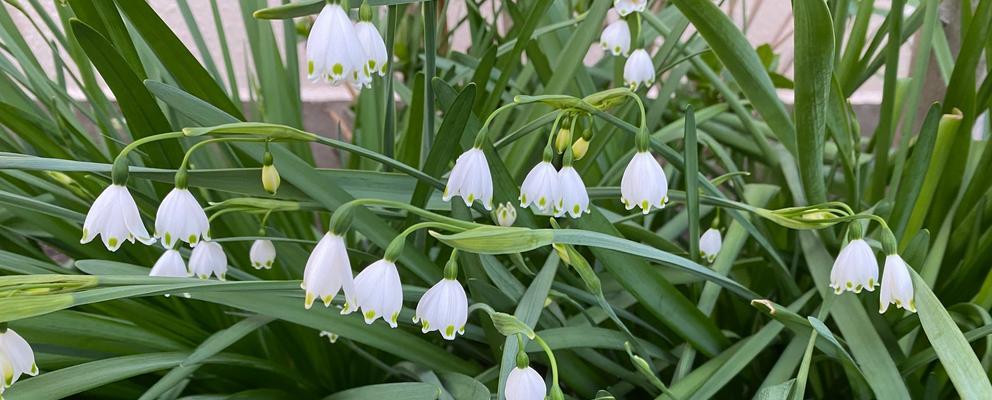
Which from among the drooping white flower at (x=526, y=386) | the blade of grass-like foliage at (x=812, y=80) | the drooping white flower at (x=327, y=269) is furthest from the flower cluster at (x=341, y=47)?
the blade of grass-like foliage at (x=812, y=80)

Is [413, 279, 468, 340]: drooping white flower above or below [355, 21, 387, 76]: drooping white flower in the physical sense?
below

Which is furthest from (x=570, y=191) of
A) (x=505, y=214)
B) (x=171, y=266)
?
(x=171, y=266)

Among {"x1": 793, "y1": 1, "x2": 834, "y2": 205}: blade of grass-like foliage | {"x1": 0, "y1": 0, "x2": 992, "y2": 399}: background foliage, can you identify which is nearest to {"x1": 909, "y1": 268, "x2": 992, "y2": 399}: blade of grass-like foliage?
{"x1": 0, "y1": 0, "x2": 992, "y2": 399}: background foliage

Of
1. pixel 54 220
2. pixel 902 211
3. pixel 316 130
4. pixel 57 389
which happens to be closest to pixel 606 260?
pixel 902 211

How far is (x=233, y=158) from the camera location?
84 centimetres

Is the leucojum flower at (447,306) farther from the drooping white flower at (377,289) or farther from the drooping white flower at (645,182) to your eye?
the drooping white flower at (645,182)

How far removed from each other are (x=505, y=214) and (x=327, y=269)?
24cm

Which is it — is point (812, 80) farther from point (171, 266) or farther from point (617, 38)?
point (171, 266)

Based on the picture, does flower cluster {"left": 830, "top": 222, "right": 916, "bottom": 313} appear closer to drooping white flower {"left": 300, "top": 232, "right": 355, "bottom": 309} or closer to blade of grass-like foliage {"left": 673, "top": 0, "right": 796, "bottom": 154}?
blade of grass-like foliage {"left": 673, "top": 0, "right": 796, "bottom": 154}

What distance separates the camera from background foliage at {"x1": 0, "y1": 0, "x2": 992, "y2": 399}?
2.11 feet

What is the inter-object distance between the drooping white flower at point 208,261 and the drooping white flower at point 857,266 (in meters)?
0.48

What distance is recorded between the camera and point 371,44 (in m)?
0.54

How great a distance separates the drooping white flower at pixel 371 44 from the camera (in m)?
0.54

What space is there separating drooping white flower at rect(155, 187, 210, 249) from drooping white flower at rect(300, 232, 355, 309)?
10cm
